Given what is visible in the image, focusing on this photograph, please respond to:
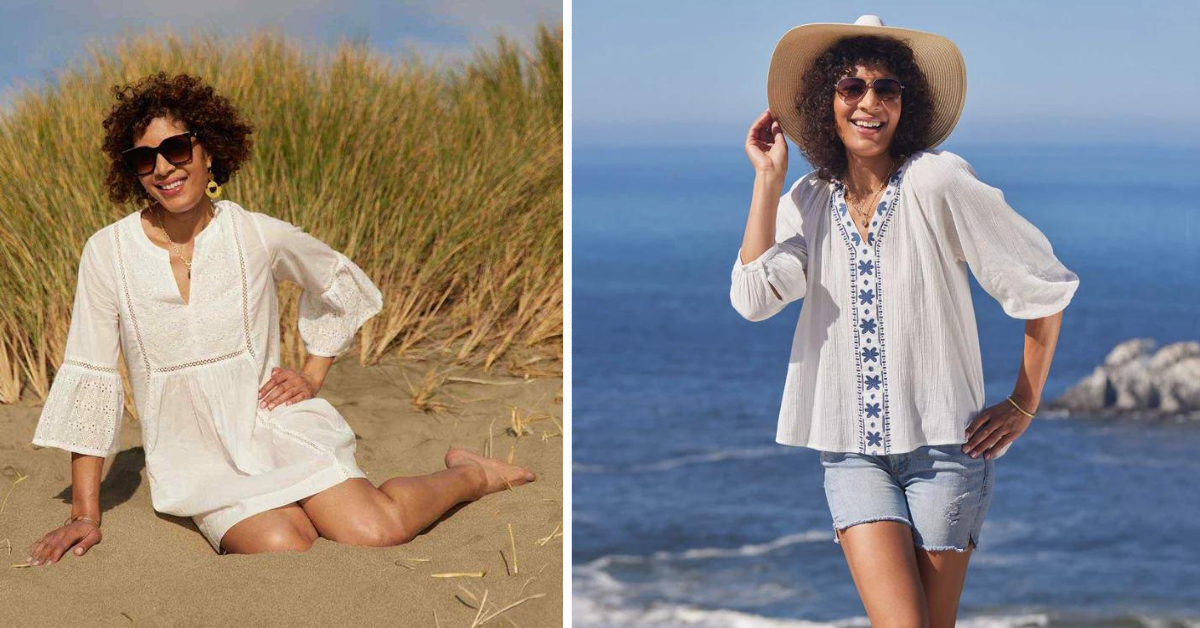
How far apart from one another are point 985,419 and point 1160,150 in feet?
41.3

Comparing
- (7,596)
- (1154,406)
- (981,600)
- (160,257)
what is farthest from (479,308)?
(1154,406)

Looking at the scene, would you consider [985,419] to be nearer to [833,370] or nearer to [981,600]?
[833,370]

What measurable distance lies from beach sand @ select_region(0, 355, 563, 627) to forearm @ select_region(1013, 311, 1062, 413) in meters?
1.27

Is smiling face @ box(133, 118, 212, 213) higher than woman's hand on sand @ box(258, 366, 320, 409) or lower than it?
higher

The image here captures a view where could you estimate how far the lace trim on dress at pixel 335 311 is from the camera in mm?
4004

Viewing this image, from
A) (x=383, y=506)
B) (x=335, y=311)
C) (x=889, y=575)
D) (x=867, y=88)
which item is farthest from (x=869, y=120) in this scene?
A: (x=335, y=311)

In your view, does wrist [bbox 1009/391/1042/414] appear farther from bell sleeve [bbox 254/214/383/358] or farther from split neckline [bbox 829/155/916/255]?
bell sleeve [bbox 254/214/383/358]

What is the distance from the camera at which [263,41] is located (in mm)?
7129

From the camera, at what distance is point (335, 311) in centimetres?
403

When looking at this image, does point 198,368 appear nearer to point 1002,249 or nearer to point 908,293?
point 908,293

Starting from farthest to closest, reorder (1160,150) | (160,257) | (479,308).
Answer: (1160,150) < (479,308) < (160,257)

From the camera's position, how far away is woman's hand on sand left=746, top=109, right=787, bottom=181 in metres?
2.75

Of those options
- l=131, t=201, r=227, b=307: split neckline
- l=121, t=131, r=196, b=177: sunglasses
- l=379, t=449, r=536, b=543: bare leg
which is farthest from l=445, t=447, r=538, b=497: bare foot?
l=121, t=131, r=196, b=177: sunglasses

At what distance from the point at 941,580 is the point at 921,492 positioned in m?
0.20
